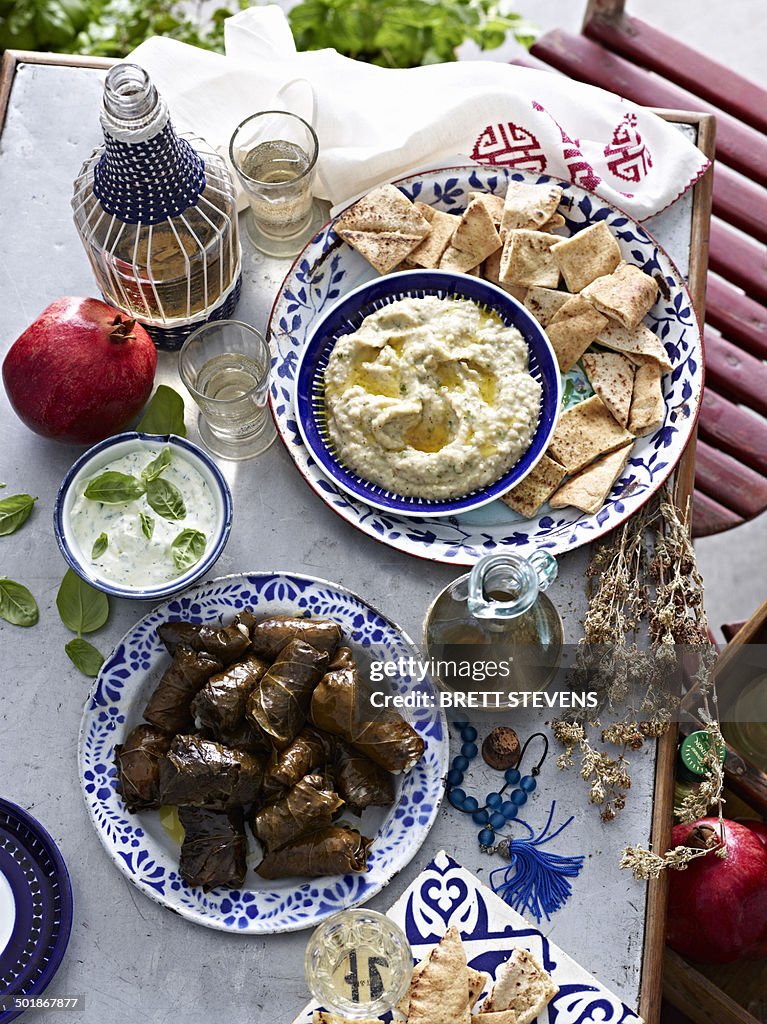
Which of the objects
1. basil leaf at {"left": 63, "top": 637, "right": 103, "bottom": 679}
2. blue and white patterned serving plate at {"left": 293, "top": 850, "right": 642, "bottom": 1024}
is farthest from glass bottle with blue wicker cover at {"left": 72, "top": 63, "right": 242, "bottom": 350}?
blue and white patterned serving plate at {"left": 293, "top": 850, "right": 642, "bottom": 1024}

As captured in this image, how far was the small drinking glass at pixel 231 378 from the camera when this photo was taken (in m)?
2.30

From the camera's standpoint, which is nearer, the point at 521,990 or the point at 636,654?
the point at 521,990

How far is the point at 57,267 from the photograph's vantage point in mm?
2504

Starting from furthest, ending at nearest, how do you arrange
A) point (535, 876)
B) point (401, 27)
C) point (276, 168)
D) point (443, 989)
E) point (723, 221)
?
point (401, 27), point (723, 221), point (276, 168), point (535, 876), point (443, 989)

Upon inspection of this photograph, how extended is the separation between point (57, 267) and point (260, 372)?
1.88 ft

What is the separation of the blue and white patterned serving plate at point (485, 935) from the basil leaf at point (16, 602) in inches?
36.8

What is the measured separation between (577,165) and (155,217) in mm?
947

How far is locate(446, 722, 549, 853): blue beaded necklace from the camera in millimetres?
2121

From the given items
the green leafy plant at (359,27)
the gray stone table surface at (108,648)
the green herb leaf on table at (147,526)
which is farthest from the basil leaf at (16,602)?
the green leafy plant at (359,27)

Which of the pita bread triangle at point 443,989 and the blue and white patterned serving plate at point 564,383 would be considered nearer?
the pita bread triangle at point 443,989

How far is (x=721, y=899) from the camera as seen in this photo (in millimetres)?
2346

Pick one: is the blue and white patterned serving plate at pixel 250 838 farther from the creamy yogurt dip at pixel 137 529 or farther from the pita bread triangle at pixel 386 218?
the pita bread triangle at pixel 386 218

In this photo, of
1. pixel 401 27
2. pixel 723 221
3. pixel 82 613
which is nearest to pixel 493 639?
pixel 82 613

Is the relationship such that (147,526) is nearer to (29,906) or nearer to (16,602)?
(16,602)
